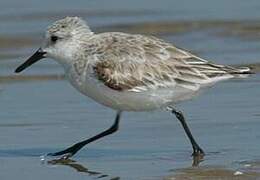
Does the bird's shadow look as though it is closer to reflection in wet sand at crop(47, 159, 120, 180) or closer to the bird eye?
reflection in wet sand at crop(47, 159, 120, 180)

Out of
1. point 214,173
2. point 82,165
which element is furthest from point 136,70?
point 214,173

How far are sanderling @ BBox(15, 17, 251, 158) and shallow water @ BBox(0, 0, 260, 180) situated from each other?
0.91 ft

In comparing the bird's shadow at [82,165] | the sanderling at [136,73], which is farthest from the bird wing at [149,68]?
the bird's shadow at [82,165]

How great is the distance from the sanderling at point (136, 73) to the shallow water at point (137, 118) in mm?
278

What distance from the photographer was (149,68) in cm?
836

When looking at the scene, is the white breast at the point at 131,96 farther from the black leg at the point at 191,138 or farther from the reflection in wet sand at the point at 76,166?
the reflection in wet sand at the point at 76,166

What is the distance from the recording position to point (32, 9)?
13742mm

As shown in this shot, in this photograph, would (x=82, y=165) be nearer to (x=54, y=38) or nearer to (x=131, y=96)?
(x=131, y=96)

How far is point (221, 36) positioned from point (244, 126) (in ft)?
12.4

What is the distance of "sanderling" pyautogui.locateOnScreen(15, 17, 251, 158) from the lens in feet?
27.0

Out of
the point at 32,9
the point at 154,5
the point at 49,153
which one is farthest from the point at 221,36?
the point at 49,153

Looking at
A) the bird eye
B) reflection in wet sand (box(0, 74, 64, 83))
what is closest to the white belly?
the bird eye

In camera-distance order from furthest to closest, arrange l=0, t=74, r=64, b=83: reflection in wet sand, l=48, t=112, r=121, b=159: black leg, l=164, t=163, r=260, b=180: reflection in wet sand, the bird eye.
A: l=0, t=74, r=64, b=83: reflection in wet sand < the bird eye < l=48, t=112, r=121, b=159: black leg < l=164, t=163, r=260, b=180: reflection in wet sand

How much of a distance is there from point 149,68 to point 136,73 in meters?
0.11
